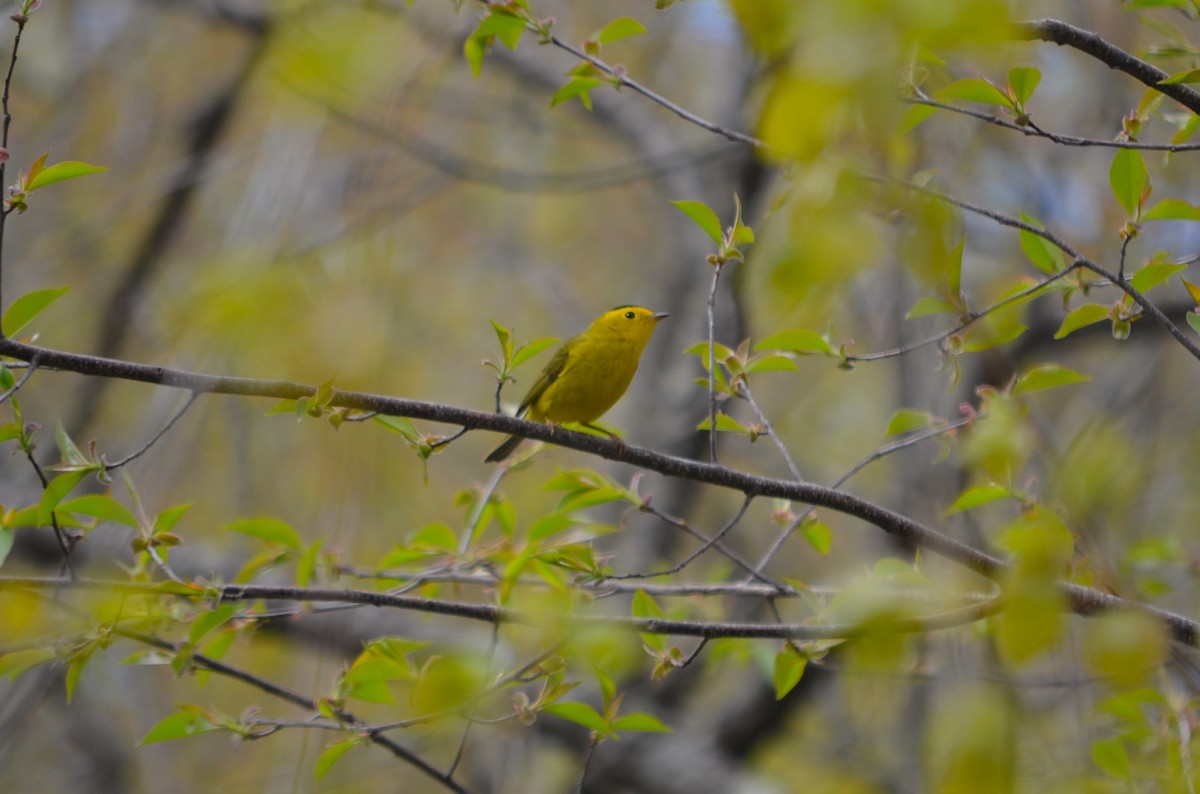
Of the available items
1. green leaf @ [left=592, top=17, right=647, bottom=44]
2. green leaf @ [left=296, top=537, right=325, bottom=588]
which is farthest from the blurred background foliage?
green leaf @ [left=592, top=17, right=647, bottom=44]

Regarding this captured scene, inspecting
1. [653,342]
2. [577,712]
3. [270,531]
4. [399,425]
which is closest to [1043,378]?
[577,712]

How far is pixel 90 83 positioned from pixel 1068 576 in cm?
593

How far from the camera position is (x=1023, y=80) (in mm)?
1956

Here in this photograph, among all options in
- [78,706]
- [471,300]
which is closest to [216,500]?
[78,706]

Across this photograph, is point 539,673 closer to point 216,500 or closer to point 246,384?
point 246,384

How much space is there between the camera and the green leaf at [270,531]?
2.47 m

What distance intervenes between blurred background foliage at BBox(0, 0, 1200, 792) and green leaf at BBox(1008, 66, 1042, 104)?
166 millimetres

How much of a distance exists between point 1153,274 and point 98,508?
2.19 meters

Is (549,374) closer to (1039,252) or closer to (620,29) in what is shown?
(620,29)

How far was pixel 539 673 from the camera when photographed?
2.25 metres

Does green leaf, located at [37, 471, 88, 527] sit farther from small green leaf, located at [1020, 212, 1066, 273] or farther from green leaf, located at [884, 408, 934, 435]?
small green leaf, located at [1020, 212, 1066, 273]

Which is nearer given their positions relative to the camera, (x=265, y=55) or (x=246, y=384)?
(x=246, y=384)

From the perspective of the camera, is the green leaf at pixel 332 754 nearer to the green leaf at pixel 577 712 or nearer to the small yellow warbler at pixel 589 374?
the green leaf at pixel 577 712

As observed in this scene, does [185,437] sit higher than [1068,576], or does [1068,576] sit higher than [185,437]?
[1068,576]
